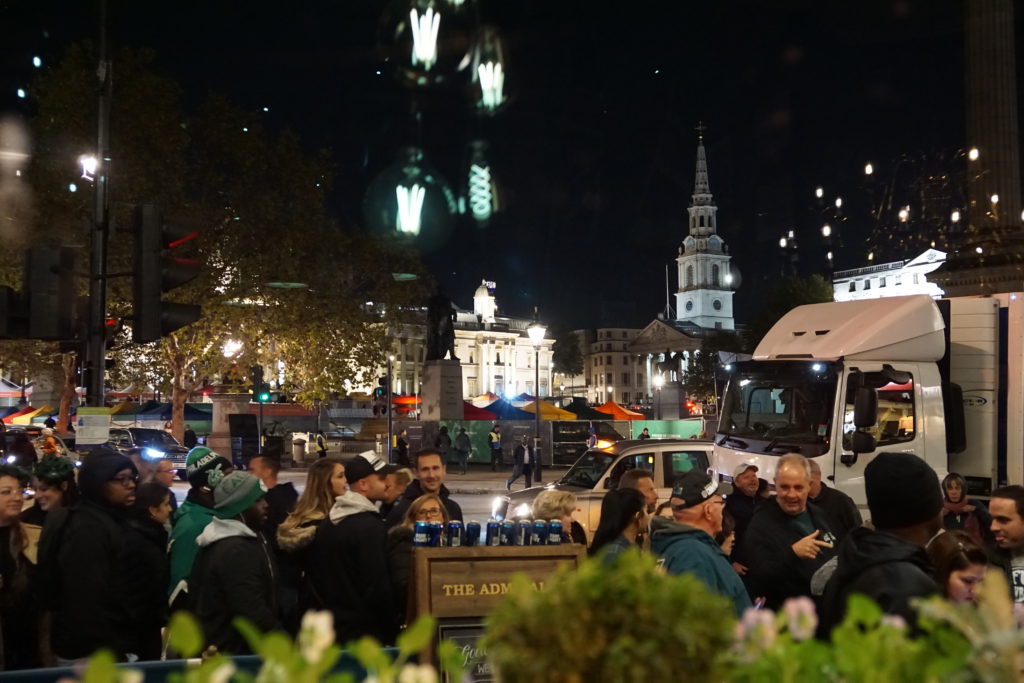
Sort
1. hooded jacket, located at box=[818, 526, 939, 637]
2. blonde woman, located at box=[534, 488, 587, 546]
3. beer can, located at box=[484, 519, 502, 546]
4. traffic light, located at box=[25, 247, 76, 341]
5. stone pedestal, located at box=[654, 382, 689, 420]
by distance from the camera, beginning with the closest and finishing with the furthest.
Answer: hooded jacket, located at box=[818, 526, 939, 637], beer can, located at box=[484, 519, 502, 546], blonde woman, located at box=[534, 488, 587, 546], traffic light, located at box=[25, 247, 76, 341], stone pedestal, located at box=[654, 382, 689, 420]

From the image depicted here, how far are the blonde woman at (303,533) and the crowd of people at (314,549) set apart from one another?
0.01m

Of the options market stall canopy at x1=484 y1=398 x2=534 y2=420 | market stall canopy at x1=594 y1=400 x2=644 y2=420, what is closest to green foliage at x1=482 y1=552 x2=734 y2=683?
market stall canopy at x1=484 y1=398 x2=534 y2=420

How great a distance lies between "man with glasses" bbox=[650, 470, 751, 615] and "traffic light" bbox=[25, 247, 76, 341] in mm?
5814

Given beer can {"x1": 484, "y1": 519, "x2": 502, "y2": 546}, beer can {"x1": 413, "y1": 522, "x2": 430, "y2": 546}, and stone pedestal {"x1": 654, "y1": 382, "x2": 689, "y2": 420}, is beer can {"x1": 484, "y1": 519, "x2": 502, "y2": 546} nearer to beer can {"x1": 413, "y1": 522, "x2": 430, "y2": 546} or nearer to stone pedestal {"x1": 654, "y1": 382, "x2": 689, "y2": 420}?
beer can {"x1": 413, "y1": 522, "x2": 430, "y2": 546}

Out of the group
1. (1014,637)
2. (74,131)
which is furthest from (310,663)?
(74,131)

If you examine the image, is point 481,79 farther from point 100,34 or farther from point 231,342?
point 100,34

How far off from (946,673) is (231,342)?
33684 mm

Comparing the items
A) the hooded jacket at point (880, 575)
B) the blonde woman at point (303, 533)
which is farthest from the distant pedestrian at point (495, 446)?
the hooded jacket at point (880, 575)

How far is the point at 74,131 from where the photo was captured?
101 feet

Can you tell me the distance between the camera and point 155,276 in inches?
348

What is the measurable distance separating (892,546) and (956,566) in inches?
51.3

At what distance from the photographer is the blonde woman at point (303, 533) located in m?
5.91

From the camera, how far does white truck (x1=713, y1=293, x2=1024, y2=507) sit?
39.1 feet

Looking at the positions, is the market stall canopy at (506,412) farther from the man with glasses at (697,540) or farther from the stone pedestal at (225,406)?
the man with glasses at (697,540)
